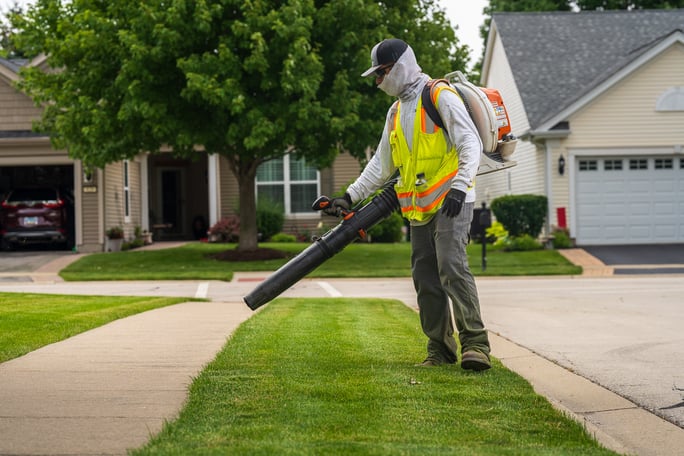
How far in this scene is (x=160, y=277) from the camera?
20.2m

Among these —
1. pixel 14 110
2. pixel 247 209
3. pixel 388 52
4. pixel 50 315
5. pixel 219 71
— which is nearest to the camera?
pixel 388 52

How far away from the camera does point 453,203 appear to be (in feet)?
20.8

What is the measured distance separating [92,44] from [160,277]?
17.1ft

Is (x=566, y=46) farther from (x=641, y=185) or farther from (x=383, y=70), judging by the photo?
(x=383, y=70)

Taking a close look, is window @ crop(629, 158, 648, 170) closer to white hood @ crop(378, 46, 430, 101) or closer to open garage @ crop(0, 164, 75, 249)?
open garage @ crop(0, 164, 75, 249)

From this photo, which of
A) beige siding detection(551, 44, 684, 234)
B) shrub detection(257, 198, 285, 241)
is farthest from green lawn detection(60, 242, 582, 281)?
shrub detection(257, 198, 285, 241)

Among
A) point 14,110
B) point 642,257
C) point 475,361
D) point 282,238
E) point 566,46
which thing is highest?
point 566,46

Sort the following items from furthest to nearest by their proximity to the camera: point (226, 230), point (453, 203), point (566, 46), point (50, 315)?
point (566, 46), point (226, 230), point (50, 315), point (453, 203)

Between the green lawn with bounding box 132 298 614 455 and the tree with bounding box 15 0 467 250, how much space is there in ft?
41.1

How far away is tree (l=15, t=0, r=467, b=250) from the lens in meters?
19.8

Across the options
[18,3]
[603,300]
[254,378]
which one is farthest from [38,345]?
[18,3]

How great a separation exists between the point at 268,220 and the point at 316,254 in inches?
906

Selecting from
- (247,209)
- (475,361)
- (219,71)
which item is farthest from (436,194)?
(247,209)

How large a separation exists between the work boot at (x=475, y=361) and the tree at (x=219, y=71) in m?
13.5
